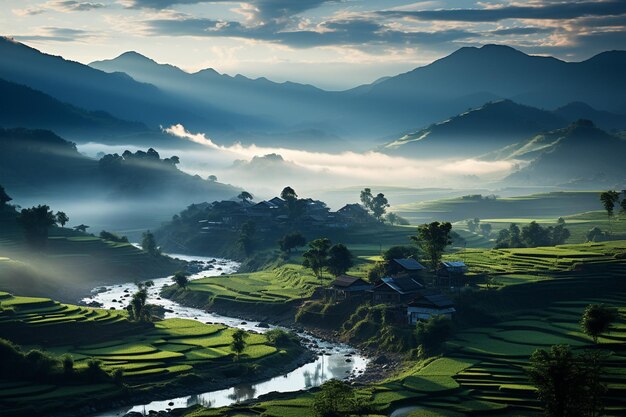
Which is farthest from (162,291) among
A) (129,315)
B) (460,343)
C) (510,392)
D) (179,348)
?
(510,392)

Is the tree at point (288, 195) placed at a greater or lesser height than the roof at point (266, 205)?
greater

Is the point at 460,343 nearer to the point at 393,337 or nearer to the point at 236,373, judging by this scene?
the point at 393,337

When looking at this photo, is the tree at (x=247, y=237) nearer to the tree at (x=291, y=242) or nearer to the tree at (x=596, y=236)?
the tree at (x=291, y=242)

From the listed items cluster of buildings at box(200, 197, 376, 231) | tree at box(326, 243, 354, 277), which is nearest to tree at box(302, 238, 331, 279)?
tree at box(326, 243, 354, 277)

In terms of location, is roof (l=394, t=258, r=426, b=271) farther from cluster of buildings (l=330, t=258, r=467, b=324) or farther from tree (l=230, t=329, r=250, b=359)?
tree (l=230, t=329, r=250, b=359)

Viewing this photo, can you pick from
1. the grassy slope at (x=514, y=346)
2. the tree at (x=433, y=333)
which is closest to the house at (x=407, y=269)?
the grassy slope at (x=514, y=346)

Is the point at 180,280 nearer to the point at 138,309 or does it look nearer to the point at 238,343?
the point at 138,309
